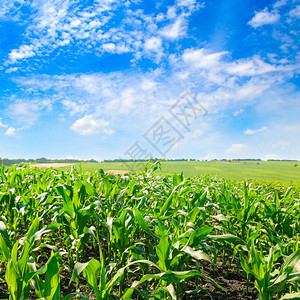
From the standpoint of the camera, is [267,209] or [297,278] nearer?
[297,278]

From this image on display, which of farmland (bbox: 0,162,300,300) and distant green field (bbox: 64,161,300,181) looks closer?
farmland (bbox: 0,162,300,300)

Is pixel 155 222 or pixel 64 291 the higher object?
pixel 155 222

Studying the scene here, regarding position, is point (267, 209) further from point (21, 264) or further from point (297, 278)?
point (21, 264)

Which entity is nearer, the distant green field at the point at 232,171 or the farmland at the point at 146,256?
the farmland at the point at 146,256

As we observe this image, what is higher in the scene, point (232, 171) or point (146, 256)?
point (146, 256)

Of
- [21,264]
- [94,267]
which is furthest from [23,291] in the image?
[94,267]

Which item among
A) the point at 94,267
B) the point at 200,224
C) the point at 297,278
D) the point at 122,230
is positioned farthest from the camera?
the point at 200,224

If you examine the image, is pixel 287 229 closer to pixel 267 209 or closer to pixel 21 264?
pixel 267 209

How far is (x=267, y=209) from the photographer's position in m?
3.31

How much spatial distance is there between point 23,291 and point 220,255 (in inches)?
126

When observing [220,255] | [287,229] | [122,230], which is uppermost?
[122,230]

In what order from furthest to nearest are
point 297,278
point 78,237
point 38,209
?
point 38,209 < point 78,237 < point 297,278

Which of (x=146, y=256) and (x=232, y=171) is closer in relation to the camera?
(x=146, y=256)

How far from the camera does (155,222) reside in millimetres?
Result: 2725
